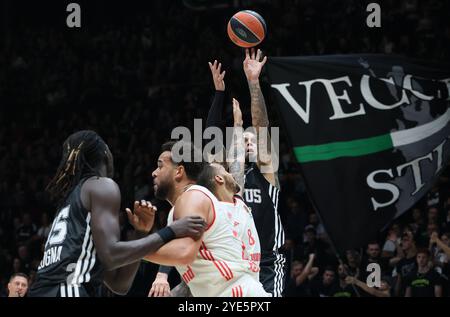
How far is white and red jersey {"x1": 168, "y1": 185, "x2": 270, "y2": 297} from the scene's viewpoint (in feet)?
14.8

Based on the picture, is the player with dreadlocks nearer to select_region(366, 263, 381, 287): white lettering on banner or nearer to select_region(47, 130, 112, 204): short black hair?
select_region(47, 130, 112, 204): short black hair

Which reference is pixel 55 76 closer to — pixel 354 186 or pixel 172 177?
pixel 354 186

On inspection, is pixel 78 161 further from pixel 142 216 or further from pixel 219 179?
pixel 219 179

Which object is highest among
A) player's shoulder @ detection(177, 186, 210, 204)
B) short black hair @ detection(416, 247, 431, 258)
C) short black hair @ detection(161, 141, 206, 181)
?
short black hair @ detection(161, 141, 206, 181)

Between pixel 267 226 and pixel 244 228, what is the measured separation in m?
1.50

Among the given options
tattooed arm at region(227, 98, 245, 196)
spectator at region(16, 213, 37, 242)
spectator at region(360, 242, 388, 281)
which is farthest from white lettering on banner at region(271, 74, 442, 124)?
spectator at region(16, 213, 37, 242)

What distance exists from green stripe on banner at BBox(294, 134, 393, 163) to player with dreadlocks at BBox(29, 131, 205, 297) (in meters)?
4.52

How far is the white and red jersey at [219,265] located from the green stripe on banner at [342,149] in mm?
4062

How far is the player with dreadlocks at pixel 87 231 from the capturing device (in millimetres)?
3967

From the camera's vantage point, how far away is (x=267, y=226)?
6.22 metres

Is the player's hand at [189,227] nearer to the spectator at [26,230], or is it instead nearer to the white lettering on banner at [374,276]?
the white lettering on banner at [374,276]

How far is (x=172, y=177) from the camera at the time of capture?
15.4 ft
